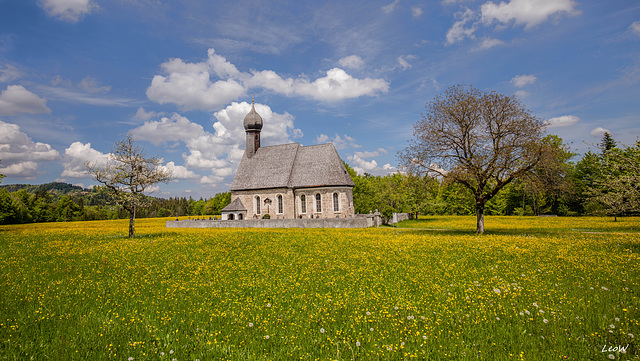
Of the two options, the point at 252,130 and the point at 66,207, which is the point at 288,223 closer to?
the point at 252,130

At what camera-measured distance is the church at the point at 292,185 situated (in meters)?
45.0

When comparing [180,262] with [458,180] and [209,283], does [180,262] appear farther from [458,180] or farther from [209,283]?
[458,180]

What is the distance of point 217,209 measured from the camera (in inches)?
4734

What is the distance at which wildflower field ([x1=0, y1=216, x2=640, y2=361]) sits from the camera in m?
5.34

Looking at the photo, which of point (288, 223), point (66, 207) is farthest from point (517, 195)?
point (66, 207)

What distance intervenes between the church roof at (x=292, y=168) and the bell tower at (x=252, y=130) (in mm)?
1162

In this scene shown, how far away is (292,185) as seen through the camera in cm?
4691

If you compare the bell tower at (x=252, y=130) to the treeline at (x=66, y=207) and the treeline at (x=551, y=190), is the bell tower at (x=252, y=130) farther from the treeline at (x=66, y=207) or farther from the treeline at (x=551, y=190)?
the treeline at (x=551, y=190)

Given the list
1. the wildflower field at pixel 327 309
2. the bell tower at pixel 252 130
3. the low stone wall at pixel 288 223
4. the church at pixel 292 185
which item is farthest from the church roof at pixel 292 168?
the wildflower field at pixel 327 309

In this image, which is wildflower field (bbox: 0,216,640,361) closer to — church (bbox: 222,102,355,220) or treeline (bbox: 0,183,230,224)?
treeline (bbox: 0,183,230,224)

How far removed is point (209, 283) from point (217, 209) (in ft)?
383

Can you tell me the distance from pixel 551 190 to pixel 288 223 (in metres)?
26.1

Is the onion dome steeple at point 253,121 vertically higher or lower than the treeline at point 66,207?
higher

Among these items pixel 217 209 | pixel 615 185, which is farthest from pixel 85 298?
pixel 217 209
